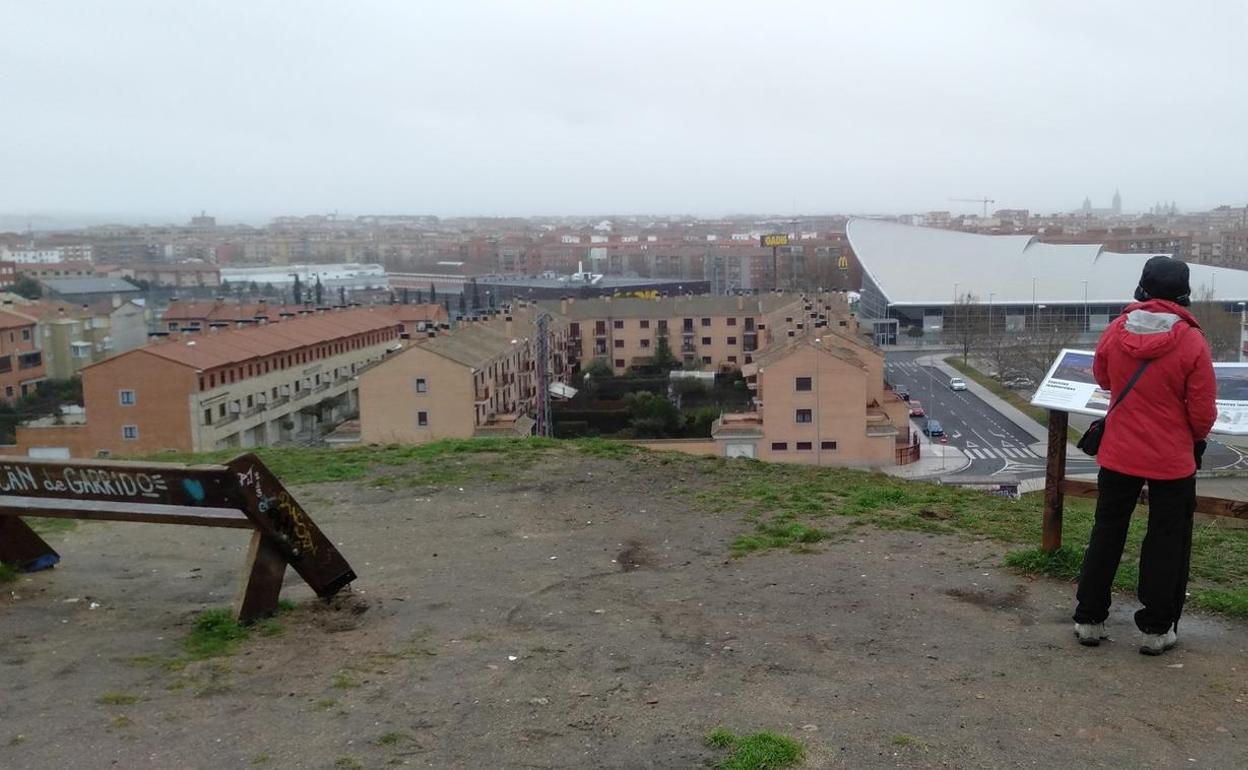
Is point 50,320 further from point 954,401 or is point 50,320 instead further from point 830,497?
point 830,497

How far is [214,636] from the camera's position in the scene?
3006 mm

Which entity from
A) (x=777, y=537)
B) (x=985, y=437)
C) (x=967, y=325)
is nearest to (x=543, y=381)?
(x=985, y=437)

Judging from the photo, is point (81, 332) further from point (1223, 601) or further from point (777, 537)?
point (1223, 601)

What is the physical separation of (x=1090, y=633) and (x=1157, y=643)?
0.50 feet

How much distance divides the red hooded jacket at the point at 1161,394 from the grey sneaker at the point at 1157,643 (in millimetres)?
394

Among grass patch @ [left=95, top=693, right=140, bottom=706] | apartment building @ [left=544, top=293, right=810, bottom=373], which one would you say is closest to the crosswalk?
apartment building @ [left=544, top=293, right=810, bottom=373]

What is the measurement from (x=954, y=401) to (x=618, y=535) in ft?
71.6

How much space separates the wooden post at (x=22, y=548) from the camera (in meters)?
3.57

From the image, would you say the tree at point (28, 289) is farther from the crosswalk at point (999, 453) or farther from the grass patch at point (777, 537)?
the grass patch at point (777, 537)

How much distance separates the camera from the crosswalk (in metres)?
18.1

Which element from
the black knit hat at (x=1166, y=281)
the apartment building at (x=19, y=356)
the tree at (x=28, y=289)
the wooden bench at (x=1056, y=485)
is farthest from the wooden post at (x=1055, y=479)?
the tree at (x=28, y=289)

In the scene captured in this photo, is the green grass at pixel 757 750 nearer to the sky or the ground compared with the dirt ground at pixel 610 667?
nearer to the sky

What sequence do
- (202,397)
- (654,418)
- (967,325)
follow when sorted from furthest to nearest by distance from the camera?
(967,325) < (654,418) < (202,397)

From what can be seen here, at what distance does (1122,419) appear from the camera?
269cm
